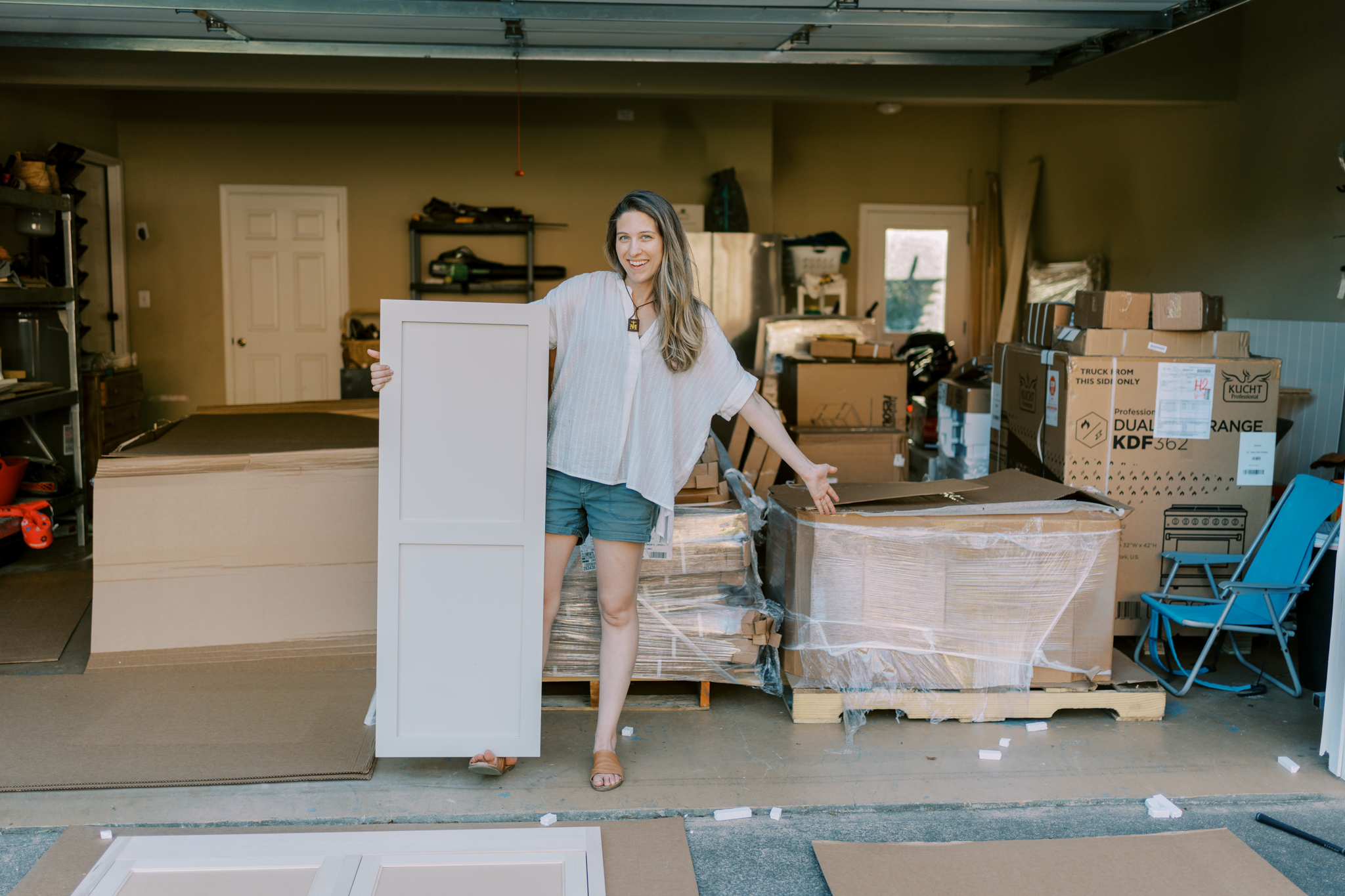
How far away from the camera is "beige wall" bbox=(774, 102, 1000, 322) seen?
883cm

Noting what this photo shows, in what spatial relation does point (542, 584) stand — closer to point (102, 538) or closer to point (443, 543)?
point (443, 543)

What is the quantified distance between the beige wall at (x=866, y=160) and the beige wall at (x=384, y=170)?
144 centimetres

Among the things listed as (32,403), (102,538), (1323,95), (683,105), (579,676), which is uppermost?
(683,105)

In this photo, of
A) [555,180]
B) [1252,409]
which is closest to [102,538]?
[1252,409]

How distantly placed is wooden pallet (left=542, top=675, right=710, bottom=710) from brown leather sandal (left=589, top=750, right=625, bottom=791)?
16.7 inches

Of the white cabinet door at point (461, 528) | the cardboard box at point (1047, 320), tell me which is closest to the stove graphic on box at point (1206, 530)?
the cardboard box at point (1047, 320)

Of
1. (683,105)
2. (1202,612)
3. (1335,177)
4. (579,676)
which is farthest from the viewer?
(683,105)

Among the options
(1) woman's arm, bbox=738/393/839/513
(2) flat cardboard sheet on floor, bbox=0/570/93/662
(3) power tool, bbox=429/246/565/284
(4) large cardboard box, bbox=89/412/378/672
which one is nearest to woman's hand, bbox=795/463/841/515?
(1) woman's arm, bbox=738/393/839/513

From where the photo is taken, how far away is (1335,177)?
4727 mm

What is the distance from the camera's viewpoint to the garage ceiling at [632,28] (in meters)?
3.64

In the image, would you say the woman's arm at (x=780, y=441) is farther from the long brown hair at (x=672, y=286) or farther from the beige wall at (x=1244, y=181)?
the beige wall at (x=1244, y=181)

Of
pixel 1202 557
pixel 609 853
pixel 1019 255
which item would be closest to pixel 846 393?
pixel 1202 557

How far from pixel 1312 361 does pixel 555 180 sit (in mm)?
4965

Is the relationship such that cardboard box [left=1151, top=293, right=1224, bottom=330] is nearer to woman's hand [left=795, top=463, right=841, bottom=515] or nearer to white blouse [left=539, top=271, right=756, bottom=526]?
woman's hand [left=795, top=463, right=841, bottom=515]
